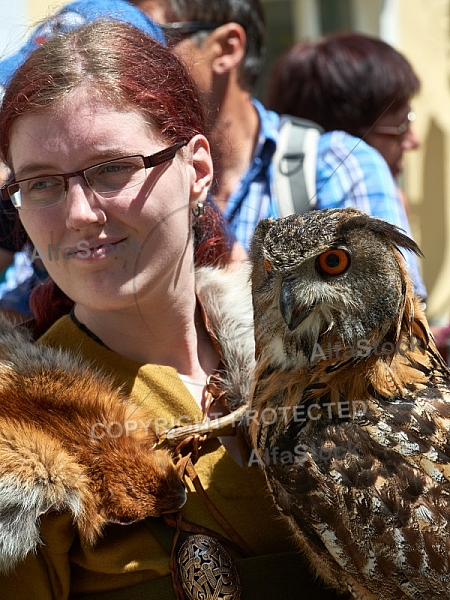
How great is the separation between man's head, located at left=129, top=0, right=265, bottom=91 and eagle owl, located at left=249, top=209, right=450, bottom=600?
110 cm

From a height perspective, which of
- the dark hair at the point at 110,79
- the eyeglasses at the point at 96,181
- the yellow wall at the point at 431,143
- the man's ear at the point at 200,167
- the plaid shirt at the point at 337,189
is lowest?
the yellow wall at the point at 431,143

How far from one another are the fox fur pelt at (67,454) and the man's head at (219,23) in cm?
131

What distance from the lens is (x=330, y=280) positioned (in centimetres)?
172

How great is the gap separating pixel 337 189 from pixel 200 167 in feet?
2.73

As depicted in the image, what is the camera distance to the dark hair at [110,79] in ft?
5.37

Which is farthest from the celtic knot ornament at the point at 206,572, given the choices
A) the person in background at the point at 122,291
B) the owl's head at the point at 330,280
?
the owl's head at the point at 330,280

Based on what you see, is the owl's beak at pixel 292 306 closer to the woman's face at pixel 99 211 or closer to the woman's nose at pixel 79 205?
the woman's face at pixel 99 211

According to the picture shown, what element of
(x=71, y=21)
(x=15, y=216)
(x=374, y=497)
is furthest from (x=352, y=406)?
(x=71, y=21)

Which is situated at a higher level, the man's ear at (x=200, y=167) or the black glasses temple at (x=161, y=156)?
the black glasses temple at (x=161, y=156)

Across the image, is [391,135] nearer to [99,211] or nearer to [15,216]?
[15,216]

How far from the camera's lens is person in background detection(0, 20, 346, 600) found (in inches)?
59.0

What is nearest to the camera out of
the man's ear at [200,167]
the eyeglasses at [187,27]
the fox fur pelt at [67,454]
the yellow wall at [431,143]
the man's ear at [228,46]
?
the fox fur pelt at [67,454]

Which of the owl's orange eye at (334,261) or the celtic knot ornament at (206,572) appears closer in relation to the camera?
the celtic knot ornament at (206,572)

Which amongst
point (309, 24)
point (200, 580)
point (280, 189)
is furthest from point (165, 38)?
point (309, 24)
